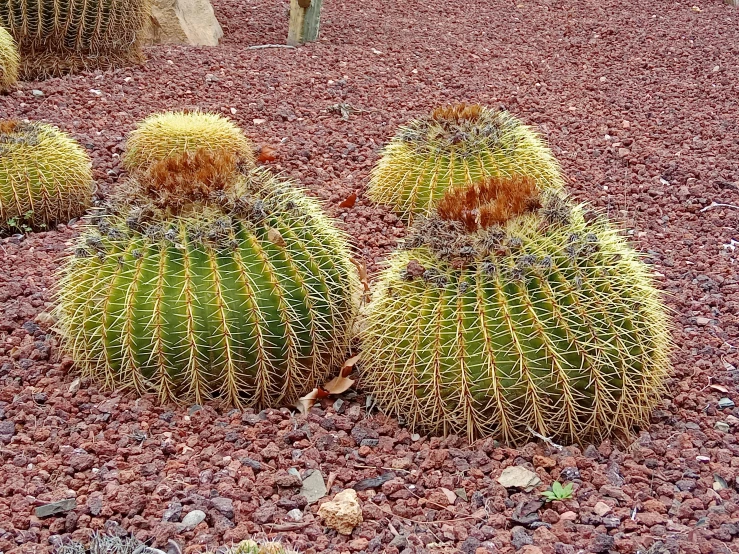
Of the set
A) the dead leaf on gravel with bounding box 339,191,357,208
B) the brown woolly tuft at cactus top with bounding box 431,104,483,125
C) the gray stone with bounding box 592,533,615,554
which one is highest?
the brown woolly tuft at cactus top with bounding box 431,104,483,125

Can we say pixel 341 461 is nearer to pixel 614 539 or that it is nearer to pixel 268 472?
pixel 268 472

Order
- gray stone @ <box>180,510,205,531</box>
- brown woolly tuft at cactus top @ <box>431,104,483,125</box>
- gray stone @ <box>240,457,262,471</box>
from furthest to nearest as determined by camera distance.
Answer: brown woolly tuft at cactus top @ <box>431,104,483,125</box>
gray stone @ <box>240,457,262,471</box>
gray stone @ <box>180,510,205,531</box>

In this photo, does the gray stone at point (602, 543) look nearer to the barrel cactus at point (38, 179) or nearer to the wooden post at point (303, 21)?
the barrel cactus at point (38, 179)

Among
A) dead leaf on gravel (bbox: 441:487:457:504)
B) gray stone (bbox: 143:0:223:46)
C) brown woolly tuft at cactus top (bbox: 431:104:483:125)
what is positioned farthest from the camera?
gray stone (bbox: 143:0:223:46)

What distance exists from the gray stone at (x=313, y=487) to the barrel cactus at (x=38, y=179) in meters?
3.02

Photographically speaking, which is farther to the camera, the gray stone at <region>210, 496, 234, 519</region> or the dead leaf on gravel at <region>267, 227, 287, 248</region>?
the dead leaf on gravel at <region>267, 227, 287, 248</region>

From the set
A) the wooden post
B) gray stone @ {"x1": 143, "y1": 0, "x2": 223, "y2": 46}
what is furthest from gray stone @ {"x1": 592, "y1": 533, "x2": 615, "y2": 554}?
gray stone @ {"x1": 143, "y1": 0, "x2": 223, "y2": 46}

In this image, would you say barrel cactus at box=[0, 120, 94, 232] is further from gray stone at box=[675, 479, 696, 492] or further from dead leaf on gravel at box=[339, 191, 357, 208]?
gray stone at box=[675, 479, 696, 492]

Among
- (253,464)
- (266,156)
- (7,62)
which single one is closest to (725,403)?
(253,464)

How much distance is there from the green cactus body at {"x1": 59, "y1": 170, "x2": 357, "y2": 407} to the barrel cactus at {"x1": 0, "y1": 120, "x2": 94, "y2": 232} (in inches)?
77.9

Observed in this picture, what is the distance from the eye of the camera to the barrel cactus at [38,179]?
193 inches

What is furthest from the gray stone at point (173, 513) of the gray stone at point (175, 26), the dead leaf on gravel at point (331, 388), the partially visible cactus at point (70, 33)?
the gray stone at point (175, 26)

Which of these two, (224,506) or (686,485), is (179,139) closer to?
(224,506)

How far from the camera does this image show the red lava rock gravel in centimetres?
250
